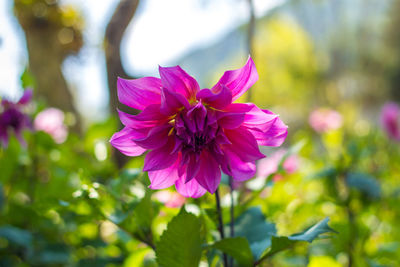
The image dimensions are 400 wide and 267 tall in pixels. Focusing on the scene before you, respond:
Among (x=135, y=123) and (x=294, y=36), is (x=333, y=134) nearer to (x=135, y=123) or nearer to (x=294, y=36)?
(x=135, y=123)

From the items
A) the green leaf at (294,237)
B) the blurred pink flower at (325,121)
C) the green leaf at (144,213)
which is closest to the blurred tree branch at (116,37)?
the green leaf at (144,213)

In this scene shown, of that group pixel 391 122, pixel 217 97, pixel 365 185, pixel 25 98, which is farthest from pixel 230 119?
pixel 391 122

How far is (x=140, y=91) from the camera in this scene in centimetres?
55

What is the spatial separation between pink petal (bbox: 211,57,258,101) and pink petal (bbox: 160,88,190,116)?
6cm

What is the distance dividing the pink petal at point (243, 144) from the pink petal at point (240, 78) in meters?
0.07

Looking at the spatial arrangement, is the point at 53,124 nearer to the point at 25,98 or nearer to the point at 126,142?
the point at 25,98

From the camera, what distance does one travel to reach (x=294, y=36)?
17016mm

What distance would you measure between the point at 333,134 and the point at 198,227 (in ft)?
3.93

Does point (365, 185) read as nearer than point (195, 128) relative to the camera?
No

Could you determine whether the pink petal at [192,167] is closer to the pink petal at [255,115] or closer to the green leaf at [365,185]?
the pink petal at [255,115]

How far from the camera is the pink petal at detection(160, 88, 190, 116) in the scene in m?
0.52

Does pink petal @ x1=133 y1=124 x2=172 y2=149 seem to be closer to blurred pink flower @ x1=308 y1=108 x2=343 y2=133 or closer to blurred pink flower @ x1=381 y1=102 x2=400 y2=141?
blurred pink flower @ x1=381 y1=102 x2=400 y2=141

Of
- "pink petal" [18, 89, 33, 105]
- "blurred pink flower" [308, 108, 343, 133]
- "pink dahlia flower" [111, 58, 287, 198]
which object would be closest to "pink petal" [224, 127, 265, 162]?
"pink dahlia flower" [111, 58, 287, 198]

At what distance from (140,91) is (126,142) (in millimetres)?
87
